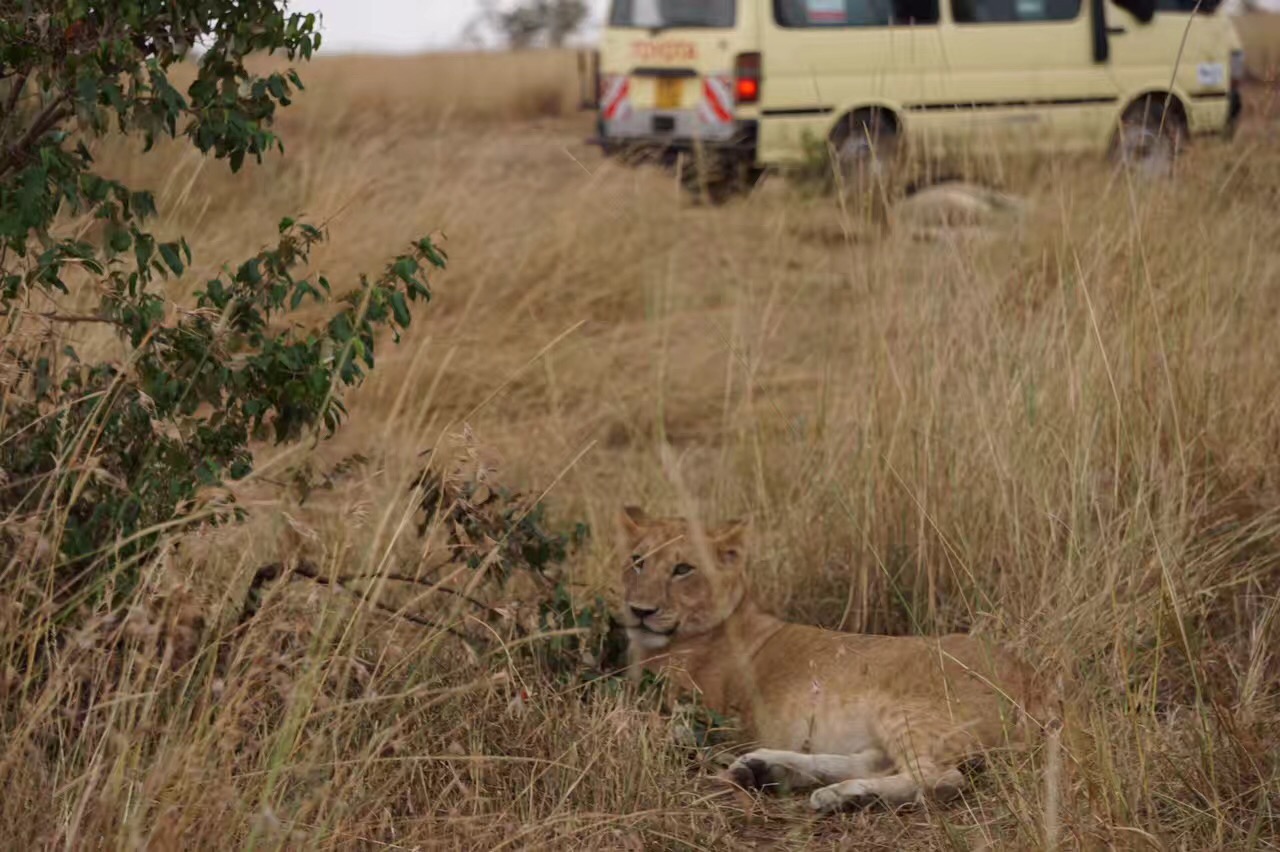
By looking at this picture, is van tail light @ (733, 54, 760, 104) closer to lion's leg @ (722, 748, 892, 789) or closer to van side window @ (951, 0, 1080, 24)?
van side window @ (951, 0, 1080, 24)

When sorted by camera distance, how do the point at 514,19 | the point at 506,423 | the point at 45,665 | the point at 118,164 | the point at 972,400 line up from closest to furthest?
the point at 45,665, the point at 972,400, the point at 506,423, the point at 118,164, the point at 514,19

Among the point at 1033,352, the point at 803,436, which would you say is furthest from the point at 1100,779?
the point at 803,436

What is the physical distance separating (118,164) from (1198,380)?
220 inches

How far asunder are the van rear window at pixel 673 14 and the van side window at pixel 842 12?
1.12 ft

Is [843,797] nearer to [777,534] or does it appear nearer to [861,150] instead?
[777,534]

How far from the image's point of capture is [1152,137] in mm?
6145

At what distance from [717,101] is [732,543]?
24.9ft

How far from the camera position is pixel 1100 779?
2.83 metres

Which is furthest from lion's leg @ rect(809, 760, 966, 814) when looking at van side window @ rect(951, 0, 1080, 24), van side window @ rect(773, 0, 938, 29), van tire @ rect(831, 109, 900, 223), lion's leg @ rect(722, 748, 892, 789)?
van side window @ rect(951, 0, 1080, 24)

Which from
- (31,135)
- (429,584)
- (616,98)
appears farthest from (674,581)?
(616,98)

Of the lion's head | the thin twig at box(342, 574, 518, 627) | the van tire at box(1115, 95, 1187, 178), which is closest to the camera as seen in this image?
the thin twig at box(342, 574, 518, 627)

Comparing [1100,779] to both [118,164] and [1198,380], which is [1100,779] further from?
[118,164]

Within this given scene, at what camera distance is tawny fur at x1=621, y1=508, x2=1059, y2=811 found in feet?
10.8

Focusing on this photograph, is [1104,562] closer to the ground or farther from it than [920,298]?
closer to the ground
